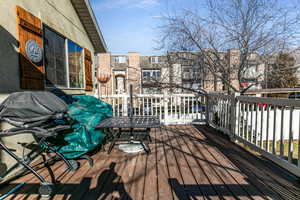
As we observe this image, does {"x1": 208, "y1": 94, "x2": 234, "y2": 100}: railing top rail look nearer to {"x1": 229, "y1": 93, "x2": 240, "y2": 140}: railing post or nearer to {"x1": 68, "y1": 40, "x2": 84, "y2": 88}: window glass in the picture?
{"x1": 229, "y1": 93, "x2": 240, "y2": 140}: railing post

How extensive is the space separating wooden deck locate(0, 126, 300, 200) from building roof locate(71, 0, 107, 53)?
3797mm

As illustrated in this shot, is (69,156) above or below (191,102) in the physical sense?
below

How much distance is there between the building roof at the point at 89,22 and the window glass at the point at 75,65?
0.78 metres

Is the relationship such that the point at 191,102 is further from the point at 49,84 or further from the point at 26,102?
the point at 26,102

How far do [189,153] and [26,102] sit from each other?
2528mm

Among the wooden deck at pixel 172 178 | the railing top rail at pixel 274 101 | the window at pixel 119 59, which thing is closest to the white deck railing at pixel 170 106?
the railing top rail at pixel 274 101

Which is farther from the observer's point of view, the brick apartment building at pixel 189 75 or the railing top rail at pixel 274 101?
the brick apartment building at pixel 189 75

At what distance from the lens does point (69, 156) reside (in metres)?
2.45

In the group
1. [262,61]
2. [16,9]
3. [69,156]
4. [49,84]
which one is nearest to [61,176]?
[69,156]

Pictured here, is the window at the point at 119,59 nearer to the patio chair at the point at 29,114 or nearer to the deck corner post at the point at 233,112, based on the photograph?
the deck corner post at the point at 233,112

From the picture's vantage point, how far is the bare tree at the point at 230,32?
4.79 m

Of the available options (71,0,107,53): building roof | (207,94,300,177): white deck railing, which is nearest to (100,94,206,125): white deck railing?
(207,94,300,177): white deck railing

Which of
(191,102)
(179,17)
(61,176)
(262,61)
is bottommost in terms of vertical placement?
(61,176)

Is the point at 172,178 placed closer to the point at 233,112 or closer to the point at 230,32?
the point at 233,112
